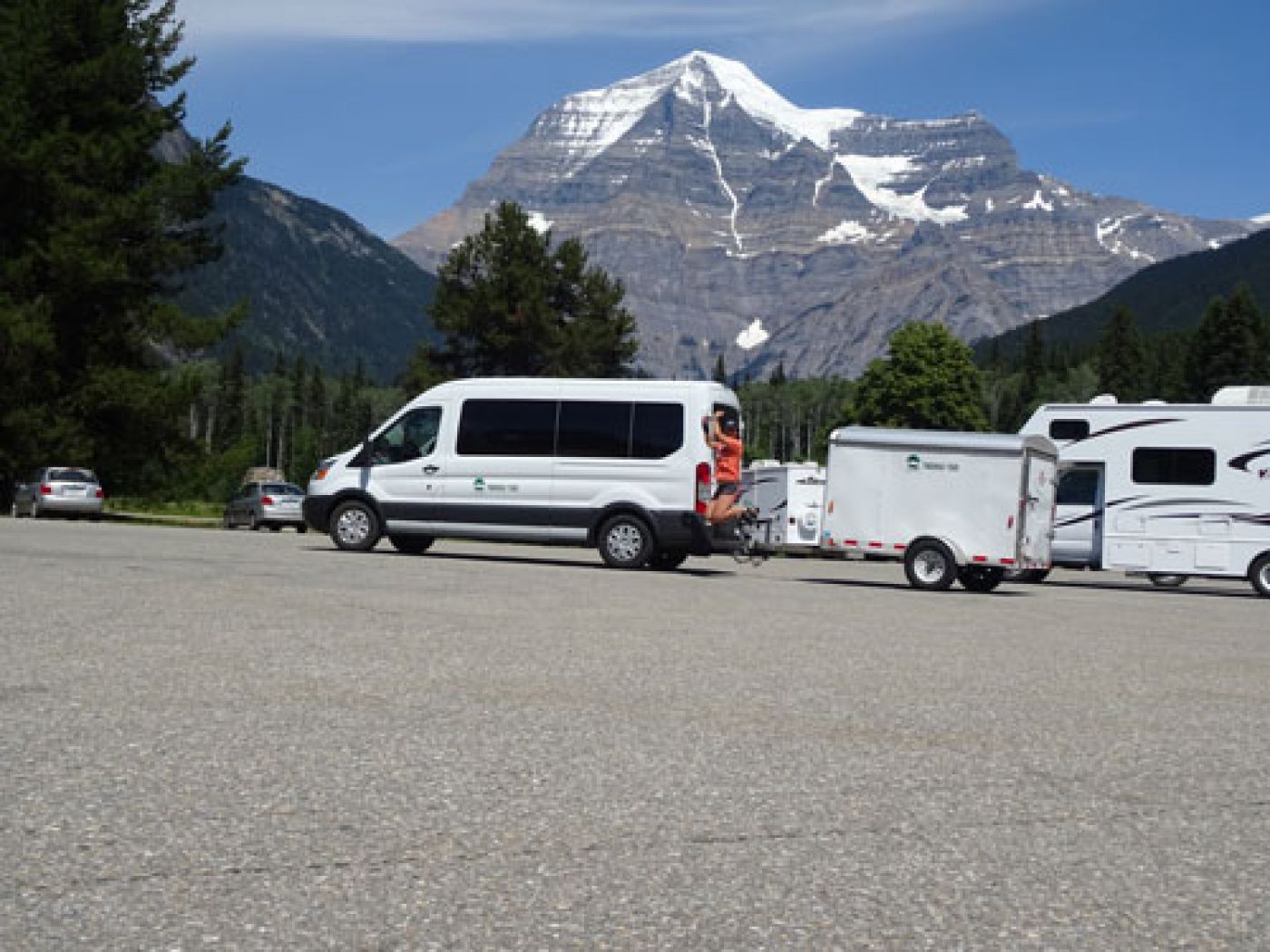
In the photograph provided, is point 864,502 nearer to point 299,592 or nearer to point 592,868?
point 299,592

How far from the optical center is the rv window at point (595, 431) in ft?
67.2

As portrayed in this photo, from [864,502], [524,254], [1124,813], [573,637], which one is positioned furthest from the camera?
[524,254]

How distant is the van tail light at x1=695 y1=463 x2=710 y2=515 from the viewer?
65.5 ft

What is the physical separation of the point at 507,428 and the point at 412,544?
2.80 metres

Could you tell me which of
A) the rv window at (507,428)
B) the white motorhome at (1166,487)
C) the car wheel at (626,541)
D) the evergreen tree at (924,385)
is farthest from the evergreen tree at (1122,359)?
the car wheel at (626,541)

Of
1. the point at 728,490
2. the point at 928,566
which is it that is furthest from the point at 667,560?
the point at 928,566

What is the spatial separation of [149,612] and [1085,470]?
18.1m

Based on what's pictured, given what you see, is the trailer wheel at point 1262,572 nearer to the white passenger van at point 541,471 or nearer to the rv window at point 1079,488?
the rv window at point 1079,488

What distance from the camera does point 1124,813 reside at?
5453 millimetres

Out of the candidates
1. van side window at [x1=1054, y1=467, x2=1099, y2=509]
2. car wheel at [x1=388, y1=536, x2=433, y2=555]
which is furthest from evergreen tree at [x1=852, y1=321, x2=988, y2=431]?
car wheel at [x1=388, y1=536, x2=433, y2=555]

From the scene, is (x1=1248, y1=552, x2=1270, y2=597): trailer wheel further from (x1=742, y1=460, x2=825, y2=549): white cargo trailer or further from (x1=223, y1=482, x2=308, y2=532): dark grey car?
(x1=223, y1=482, x2=308, y2=532): dark grey car

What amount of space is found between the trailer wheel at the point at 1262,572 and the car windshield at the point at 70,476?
2740 cm

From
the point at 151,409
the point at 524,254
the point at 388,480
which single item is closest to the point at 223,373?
the point at 524,254

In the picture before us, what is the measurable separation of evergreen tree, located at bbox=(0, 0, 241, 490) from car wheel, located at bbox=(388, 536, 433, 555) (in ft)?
61.0
